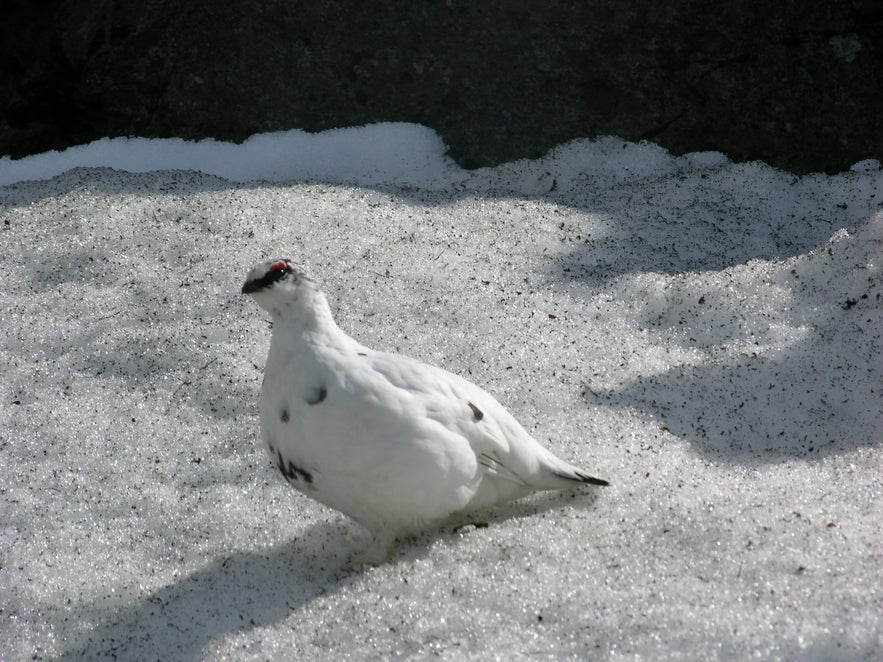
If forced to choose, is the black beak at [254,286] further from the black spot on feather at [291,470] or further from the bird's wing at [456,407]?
the black spot on feather at [291,470]

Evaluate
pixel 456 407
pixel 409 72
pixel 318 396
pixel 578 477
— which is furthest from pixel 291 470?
pixel 409 72

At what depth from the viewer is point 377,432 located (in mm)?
2807

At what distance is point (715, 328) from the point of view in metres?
4.20

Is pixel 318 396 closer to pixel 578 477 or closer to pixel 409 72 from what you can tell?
pixel 578 477

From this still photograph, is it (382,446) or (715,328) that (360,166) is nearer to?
(715,328)

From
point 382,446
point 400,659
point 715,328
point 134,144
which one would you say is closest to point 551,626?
point 400,659

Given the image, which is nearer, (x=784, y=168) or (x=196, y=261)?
(x=196, y=261)

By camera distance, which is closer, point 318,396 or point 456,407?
point 318,396

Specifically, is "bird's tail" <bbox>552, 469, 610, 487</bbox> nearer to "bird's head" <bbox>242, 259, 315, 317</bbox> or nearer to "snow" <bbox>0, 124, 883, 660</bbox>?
"snow" <bbox>0, 124, 883, 660</bbox>

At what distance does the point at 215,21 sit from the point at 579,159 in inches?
89.2

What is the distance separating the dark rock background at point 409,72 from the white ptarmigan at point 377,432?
9.21 ft

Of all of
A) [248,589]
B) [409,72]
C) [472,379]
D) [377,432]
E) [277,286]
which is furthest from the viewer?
[409,72]

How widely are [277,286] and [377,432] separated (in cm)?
60

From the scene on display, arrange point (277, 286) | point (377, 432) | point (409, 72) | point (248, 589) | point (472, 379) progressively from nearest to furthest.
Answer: point (377, 432) → point (248, 589) → point (277, 286) → point (472, 379) → point (409, 72)
